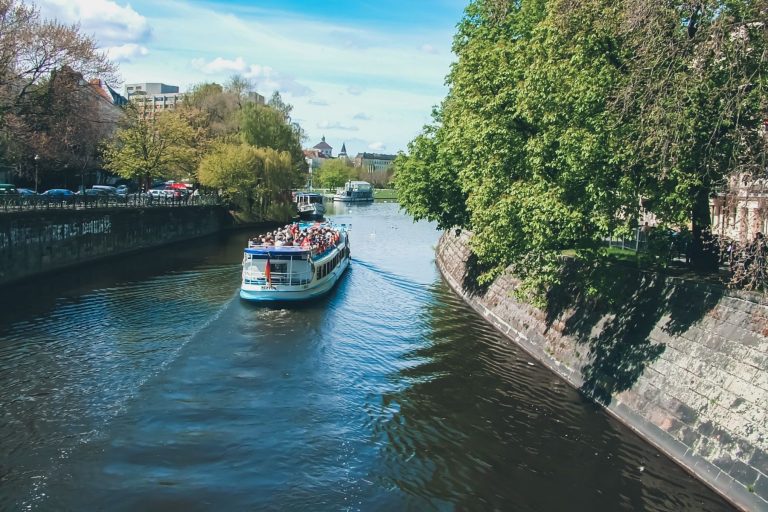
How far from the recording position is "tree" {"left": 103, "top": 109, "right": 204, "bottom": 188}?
62031mm

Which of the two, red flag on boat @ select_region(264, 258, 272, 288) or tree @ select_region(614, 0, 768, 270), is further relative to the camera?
red flag on boat @ select_region(264, 258, 272, 288)

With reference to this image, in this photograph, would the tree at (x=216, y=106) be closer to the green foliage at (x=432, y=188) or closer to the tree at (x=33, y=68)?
the tree at (x=33, y=68)

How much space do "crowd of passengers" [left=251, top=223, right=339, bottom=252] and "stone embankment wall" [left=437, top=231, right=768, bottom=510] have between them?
53.9ft

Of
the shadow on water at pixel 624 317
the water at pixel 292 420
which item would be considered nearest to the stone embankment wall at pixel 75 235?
the water at pixel 292 420

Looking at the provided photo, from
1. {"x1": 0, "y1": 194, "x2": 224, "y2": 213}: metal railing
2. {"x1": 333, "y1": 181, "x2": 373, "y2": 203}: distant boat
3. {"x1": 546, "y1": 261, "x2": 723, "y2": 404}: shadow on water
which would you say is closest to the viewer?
{"x1": 546, "y1": 261, "x2": 723, "y2": 404}: shadow on water

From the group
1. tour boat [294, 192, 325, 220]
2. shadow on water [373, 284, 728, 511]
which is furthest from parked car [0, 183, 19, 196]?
tour boat [294, 192, 325, 220]

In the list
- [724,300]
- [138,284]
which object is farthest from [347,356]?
[138,284]

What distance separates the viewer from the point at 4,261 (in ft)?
109

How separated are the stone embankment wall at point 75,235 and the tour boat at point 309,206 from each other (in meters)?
27.6

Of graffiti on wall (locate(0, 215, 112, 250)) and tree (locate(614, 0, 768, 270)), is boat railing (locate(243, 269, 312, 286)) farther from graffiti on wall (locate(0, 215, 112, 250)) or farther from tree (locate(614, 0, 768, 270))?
tree (locate(614, 0, 768, 270))

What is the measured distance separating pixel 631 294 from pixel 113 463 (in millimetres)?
16366

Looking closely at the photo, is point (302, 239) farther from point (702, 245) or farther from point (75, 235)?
point (702, 245)

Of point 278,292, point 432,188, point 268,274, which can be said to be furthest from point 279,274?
point 432,188

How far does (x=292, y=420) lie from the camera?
57.4ft
